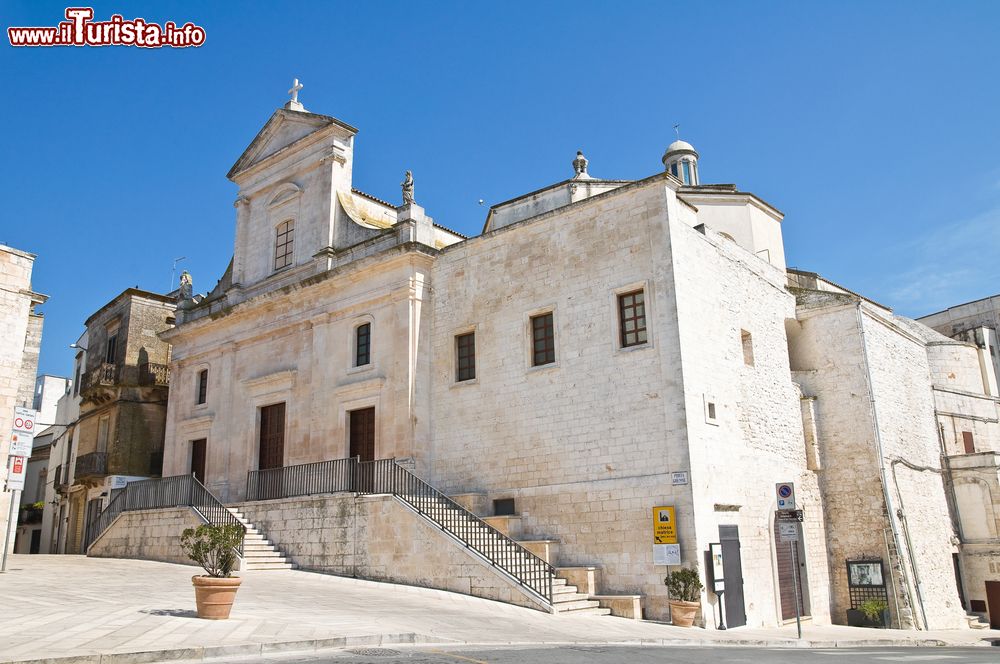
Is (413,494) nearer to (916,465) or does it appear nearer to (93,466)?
(916,465)

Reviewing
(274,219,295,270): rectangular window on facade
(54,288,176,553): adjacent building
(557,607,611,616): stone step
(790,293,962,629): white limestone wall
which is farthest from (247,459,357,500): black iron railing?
(790,293,962,629): white limestone wall

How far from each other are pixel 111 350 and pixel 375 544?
20219mm

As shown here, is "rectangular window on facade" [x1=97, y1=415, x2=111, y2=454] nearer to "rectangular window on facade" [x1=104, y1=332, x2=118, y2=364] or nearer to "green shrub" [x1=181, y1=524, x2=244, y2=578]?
"rectangular window on facade" [x1=104, y1=332, x2=118, y2=364]

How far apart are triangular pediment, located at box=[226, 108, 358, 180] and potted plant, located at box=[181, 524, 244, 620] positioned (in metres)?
15.4

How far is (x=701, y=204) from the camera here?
25.5 metres

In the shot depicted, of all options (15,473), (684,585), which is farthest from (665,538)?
(15,473)

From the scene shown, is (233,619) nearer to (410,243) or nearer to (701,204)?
(410,243)

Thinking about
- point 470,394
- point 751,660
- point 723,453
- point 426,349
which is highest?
point 426,349

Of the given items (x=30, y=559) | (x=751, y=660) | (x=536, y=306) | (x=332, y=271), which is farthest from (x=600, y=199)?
(x=30, y=559)

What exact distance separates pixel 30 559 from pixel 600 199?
17.4 metres

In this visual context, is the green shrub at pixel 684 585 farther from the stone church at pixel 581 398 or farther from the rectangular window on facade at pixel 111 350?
the rectangular window on facade at pixel 111 350

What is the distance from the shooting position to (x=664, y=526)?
15.0 m

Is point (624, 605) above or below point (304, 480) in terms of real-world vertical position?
below

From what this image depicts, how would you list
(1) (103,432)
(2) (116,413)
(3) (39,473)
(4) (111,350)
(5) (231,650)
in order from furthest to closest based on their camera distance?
(3) (39,473), (4) (111,350), (1) (103,432), (2) (116,413), (5) (231,650)
